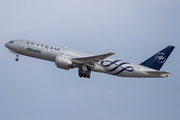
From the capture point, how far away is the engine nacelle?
4088cm

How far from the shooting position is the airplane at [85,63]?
1647 inches

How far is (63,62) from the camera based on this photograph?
134 ft

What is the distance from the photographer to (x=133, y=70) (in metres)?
43.2

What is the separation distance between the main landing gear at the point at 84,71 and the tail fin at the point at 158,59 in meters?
8.24

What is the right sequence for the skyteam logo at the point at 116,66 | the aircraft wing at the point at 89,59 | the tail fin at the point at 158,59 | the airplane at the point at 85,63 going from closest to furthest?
1. the aircraft wing at the point at 89,59
2. the airplane at the point at 85,63
3. the skyteam logo at the point at 116,66
4. the tail fin at the point at 158,59

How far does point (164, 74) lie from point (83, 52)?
461 inches

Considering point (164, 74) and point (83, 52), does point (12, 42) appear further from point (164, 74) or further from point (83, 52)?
point (164, 74)

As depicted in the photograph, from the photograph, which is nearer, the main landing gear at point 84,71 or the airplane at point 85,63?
the airplane at point 85,63

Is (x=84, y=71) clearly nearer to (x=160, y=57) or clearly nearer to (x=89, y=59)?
(x=89, y=59)

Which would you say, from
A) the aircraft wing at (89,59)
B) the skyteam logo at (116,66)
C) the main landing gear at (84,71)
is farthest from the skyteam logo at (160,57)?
the main landing gear at (84,71)

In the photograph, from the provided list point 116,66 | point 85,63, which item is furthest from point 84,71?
point 116,66

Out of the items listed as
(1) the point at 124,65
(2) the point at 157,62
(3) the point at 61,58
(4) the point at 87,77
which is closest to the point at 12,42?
(3) the point at 61,58

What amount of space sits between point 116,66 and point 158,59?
663 cm

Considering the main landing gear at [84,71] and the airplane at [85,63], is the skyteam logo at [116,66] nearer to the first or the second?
Answer: the airplane at [85,63]
